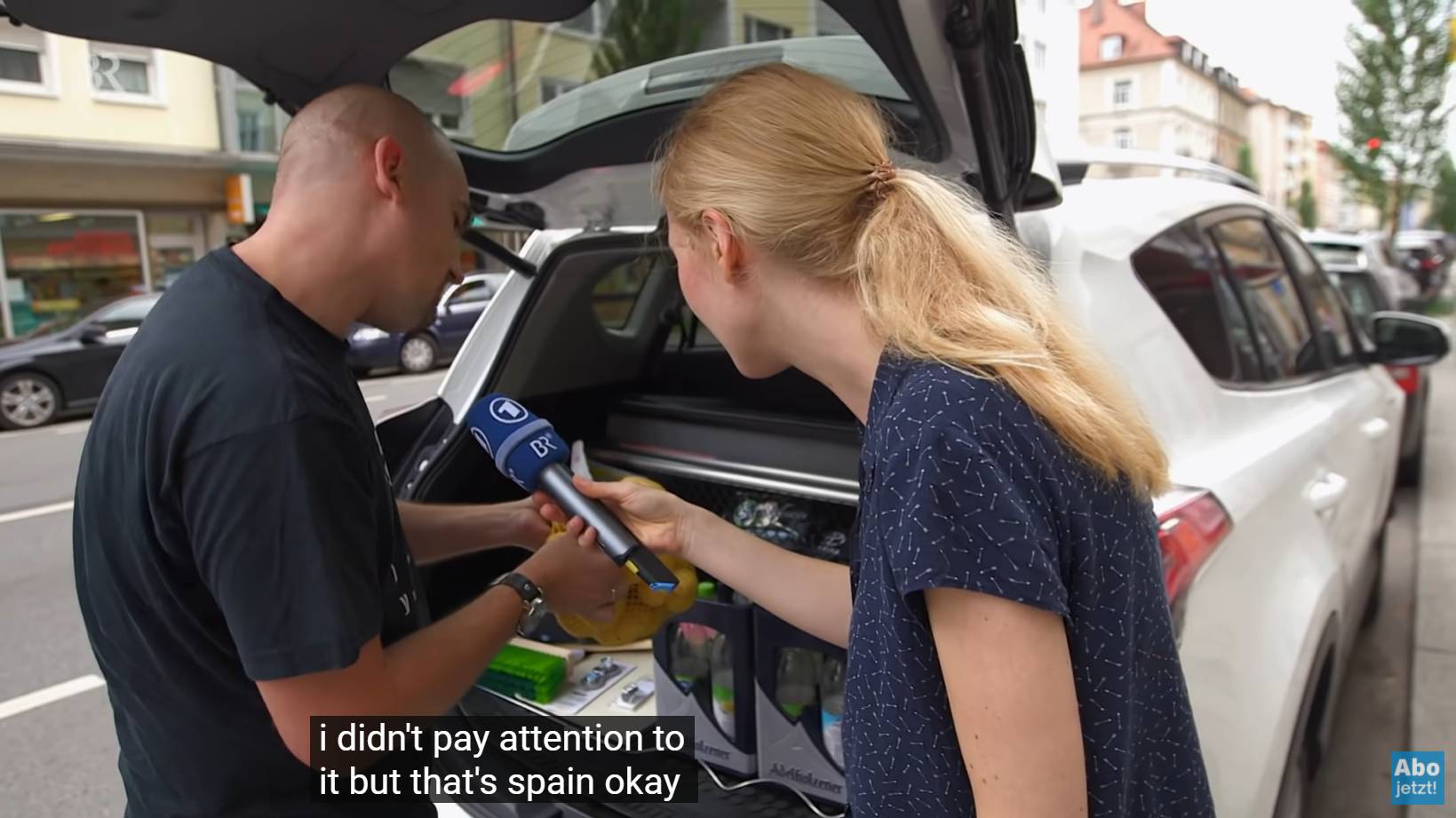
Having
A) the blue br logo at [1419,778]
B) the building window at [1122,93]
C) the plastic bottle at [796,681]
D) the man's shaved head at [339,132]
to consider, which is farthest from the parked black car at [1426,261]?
the building window at [1122,93]

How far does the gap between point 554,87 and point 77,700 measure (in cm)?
369

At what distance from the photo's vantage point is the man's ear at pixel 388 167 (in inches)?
58.7

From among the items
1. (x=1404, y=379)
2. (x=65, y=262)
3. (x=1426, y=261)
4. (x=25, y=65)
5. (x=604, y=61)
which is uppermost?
(x=25, y=65)

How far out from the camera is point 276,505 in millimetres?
A: 1232

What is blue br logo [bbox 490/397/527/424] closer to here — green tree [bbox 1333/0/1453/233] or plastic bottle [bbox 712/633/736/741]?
plastic bottle [bbox 712/633/736/741]

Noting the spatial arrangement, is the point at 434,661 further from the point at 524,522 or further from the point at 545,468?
the point at 524,522

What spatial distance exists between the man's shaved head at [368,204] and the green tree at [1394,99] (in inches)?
1043

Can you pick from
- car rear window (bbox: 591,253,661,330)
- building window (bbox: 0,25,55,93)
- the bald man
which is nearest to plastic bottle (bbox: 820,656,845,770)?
the bald man

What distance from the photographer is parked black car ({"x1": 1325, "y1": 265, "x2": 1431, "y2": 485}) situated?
6.65m

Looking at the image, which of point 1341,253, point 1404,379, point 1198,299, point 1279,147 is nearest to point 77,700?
point 1198,299

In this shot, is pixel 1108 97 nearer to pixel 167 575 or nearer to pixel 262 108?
pixel 262 108

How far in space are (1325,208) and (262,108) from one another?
361 ft

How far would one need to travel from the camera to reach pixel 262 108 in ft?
59.9

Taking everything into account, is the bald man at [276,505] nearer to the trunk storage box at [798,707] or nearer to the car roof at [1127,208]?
the trunk storage box at [798,707]
